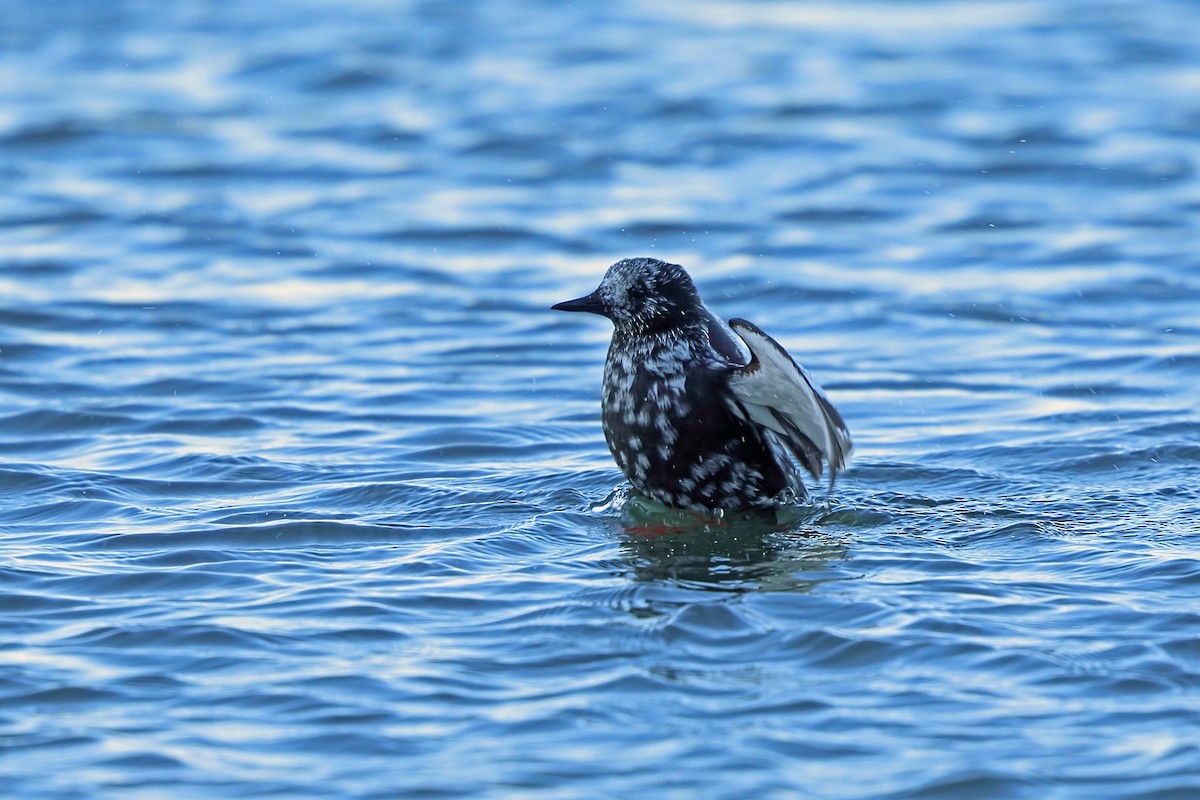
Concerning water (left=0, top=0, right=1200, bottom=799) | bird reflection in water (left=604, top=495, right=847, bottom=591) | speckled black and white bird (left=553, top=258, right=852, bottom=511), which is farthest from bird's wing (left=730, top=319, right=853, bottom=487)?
water (left=0, top=0, right=1200, bottom=799)

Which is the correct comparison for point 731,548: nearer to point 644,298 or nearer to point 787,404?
point 787,404

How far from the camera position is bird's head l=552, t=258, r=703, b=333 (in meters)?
8.52

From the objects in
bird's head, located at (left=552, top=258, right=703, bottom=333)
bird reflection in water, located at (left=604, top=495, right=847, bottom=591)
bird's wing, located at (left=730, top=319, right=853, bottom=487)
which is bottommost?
bird reflection in water, located at (left=604, top=495, right=847, bottom=591)

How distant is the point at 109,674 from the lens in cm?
635

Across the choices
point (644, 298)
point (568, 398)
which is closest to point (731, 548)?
point (644, 298)

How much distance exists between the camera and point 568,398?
11.0 metres

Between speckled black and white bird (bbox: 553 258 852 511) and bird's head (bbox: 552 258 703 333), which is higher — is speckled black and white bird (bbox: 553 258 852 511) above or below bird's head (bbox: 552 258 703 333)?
below

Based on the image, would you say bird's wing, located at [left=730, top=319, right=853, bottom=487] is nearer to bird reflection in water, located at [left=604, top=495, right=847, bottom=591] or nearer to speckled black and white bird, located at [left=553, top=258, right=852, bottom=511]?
speckled black and white bird, located at [left=553, top=258, right=852, bottom=511]

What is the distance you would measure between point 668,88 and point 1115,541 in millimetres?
12238

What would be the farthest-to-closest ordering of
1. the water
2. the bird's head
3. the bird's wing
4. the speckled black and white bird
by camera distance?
the bird's head → the speckled black and white bird → the bird's wing → the water

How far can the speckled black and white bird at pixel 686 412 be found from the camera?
8.17 meters

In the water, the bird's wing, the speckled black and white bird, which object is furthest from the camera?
the speckled black and white bird

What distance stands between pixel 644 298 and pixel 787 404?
1.05 m

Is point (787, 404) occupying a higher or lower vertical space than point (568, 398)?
lower
